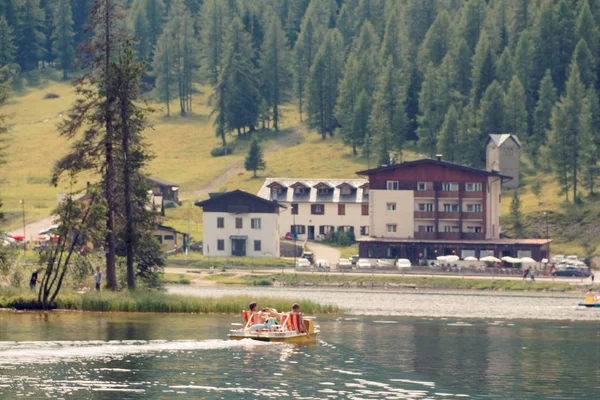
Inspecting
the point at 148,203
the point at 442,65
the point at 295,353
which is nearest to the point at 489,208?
the point at 442,65

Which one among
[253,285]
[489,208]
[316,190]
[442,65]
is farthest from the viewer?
[442,65]

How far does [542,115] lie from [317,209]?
39.7 m

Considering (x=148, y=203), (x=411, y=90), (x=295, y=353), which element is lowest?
(x=295, y=353)

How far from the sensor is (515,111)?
177500 millimetres

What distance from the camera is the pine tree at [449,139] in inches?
6831

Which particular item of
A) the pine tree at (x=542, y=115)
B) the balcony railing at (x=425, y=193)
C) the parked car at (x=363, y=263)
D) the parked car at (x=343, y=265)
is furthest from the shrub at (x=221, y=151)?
the parked car at (x=343, y=265)

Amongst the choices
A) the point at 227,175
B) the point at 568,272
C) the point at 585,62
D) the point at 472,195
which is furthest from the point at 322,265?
the point at 585,62

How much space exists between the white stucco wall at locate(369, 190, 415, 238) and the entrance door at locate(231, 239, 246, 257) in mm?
15007

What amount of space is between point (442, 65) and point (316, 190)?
4151cm

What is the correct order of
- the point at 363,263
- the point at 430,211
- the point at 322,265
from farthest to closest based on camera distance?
the point at 430,211 → the point at 363,263 → the point at 322,265

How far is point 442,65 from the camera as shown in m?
192

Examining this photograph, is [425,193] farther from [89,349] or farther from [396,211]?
[89,349]

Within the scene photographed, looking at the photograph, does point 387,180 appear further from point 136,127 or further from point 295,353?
point 295,353

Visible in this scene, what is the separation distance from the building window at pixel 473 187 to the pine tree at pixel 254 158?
132 ft
